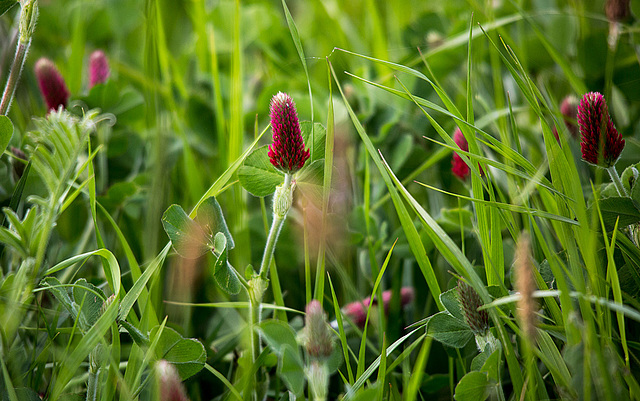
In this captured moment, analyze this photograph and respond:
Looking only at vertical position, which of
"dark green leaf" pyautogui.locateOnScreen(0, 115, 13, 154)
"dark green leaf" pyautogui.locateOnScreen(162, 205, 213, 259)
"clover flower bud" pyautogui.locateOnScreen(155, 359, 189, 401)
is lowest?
"clover flower bud" pyautogui.locateOnScreen(155, 359, 189, 401)

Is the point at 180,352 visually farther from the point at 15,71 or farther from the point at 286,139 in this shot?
the point at 15,71

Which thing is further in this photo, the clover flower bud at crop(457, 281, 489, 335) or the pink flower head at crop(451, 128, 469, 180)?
the pink flower head at crop(451, 128, 469, 180)

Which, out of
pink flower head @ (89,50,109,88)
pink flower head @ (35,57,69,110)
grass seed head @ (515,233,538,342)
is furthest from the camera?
pink flower head @ (89,50,109,88)

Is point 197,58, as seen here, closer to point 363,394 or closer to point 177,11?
point 177,11

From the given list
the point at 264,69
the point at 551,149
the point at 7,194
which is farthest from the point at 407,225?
the point at 264,69

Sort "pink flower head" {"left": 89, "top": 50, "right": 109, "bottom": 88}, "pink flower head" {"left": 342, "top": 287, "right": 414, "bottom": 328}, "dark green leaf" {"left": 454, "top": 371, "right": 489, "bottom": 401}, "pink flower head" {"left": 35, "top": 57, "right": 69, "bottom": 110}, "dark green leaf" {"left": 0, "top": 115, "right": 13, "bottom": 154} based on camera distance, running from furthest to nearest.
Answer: "pink flower head" {"left": 89, "top": 50, "right": 109, "bottom": 88} < "pink flower head" {"left": 35, "top": 57, "right": 69, "bottom": 110} < "pink flower head" {"left": 342, "top": 287, "right": 414, "bottom": 328} < "dark green leaf" {"left": 0, "top": 115, "right": 13, "bottom": 154} < "dark green leaf" {"left": 454, "top": 371, "right": 489, "bottom": 401}

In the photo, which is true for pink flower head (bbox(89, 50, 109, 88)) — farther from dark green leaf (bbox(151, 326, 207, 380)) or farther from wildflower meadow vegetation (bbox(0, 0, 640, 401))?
dark green leaf (bbox(151, 326, 207, 380))

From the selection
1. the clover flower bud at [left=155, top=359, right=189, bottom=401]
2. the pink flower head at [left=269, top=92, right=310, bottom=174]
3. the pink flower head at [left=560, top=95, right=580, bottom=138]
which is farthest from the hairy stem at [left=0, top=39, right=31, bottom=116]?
the pink flower head at [left=560, top=95, right=580, bottom=138]
